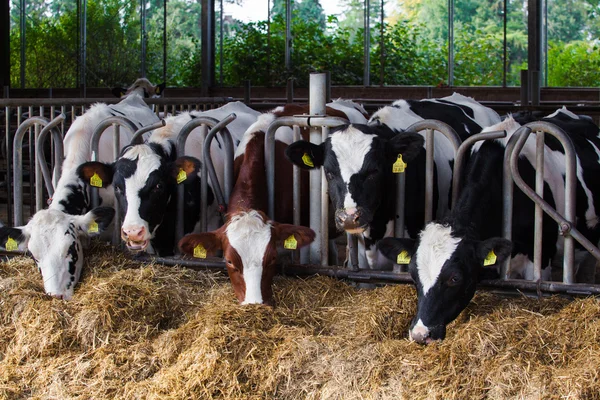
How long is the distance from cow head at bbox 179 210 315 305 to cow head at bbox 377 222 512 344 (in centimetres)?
91

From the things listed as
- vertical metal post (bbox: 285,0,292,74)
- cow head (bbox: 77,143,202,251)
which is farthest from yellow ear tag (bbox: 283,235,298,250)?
vertical metal post (bbox: 285,0,292,74)

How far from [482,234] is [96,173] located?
2.83m

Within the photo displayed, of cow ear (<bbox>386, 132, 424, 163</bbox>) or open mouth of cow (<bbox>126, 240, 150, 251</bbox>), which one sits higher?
cow ear (<bbox>386, 132, 424, 163</bbox>)

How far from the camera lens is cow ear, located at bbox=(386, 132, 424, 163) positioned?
5082 millimetres

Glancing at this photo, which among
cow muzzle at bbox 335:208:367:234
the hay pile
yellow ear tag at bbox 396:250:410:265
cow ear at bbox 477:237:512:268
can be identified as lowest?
the hay pile

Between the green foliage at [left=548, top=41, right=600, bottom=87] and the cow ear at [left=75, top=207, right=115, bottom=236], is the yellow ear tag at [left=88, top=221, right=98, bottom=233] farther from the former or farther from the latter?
the green foliage at [left=548, top=41, right=600, bottom=87]

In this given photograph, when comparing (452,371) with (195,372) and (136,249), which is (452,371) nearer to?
(195,372)

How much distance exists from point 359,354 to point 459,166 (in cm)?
154

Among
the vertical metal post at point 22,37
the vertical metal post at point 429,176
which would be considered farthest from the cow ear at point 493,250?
the vertical metal post at point 22,37

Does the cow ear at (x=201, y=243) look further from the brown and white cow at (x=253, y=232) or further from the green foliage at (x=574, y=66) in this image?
the green foliage at (x=574, y=66)

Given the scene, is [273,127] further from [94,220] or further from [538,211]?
[538,211]

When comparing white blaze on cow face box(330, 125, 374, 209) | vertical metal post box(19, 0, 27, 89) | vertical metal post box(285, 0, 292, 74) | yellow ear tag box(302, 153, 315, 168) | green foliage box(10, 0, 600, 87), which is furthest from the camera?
vertical metal post box(19, 0, 27, 89)

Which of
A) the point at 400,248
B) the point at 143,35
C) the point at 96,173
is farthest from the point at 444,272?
the point at 143,35

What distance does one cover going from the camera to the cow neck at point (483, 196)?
15.5 feet
